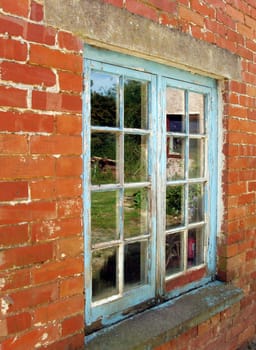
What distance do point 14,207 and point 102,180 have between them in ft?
2.19

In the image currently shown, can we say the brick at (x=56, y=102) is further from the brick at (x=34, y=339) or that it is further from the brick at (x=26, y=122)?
the brick at (x=34, y=339)

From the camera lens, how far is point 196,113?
292 cm

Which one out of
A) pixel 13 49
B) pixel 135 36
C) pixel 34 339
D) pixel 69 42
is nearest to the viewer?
pixel 13 49

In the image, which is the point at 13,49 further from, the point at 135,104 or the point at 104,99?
the point at 135,104

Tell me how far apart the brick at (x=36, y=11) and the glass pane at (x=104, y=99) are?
49 cm

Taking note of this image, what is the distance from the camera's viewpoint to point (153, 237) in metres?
2.58

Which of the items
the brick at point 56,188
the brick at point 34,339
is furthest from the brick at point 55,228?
the brick at point 34,339

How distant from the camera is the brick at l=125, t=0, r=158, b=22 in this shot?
2.21 meters

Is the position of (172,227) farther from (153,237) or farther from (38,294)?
(38,294)

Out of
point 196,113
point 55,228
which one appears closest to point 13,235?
point 55,228

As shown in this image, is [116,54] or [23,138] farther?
[116,54]

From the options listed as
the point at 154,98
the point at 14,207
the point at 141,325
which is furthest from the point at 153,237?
the point at 14,207

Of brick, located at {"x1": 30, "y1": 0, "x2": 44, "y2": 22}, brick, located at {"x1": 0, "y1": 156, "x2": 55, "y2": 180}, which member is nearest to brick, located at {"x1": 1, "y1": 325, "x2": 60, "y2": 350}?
brick, located at {"x1": 0, "y1": 156, "x2": 55, "y2": 180}

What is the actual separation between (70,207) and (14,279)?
1.47ft
